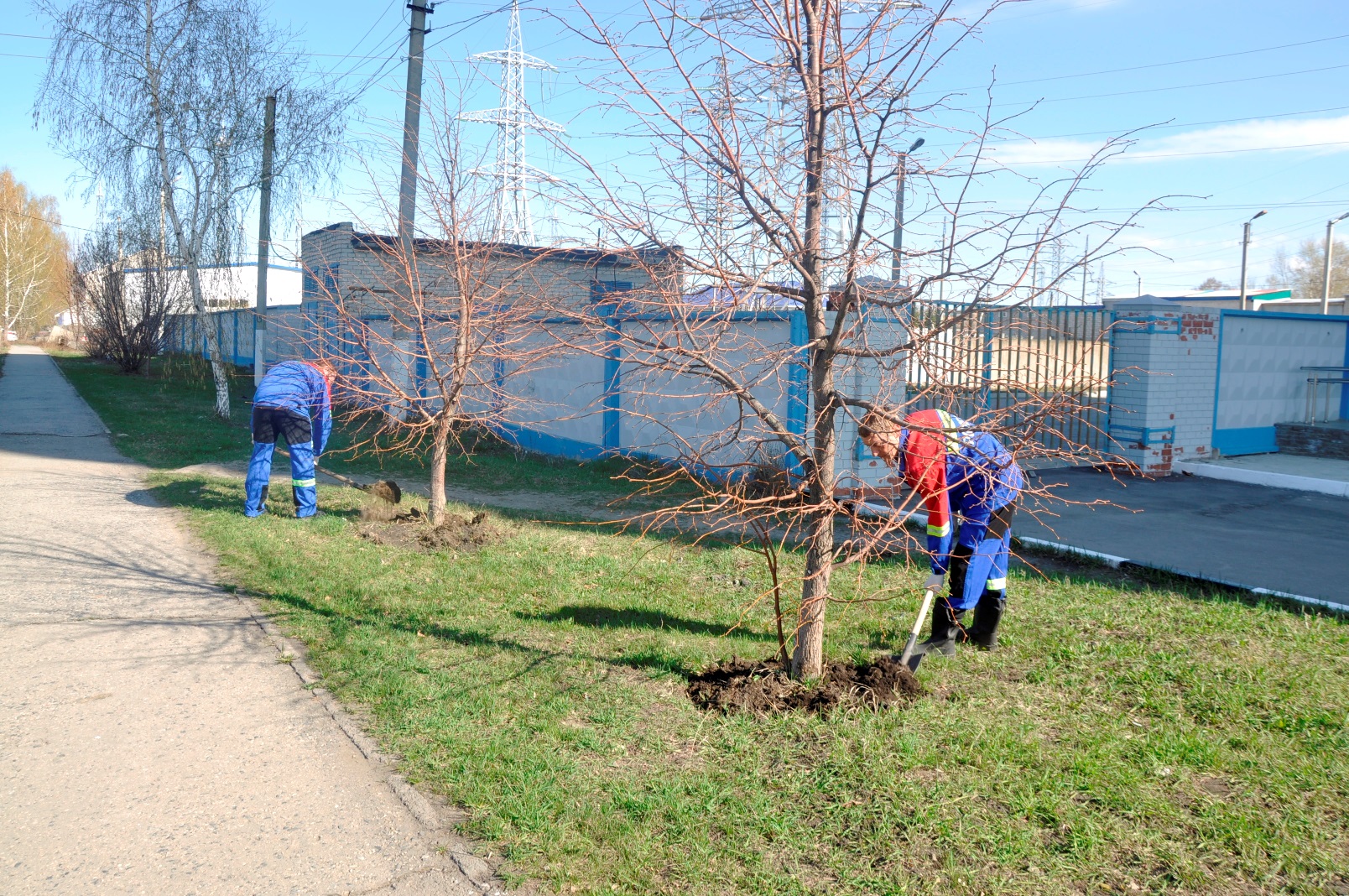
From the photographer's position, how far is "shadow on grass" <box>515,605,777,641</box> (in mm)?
5449

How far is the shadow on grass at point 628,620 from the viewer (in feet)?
17.9

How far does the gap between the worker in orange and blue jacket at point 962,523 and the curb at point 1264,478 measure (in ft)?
25.0

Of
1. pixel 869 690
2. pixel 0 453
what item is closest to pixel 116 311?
pixel 0 453

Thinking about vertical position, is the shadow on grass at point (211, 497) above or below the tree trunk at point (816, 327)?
below

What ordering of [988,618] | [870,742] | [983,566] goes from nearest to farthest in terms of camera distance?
[870,742], [983,566], [988,618]

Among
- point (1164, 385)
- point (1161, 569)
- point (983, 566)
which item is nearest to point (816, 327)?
point (983, 566)

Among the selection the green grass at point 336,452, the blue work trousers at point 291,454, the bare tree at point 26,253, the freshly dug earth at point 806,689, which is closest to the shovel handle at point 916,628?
the freshly dug earth at point 806,689

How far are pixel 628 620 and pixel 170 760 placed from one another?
253 centimetres

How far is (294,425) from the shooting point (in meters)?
8.62

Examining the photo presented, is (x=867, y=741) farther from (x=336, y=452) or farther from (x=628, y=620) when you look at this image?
(x=336, y=452)

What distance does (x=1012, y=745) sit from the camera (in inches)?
150

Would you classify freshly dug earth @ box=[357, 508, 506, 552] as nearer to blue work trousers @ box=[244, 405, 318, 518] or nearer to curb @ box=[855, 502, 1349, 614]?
blue work trousers @ box=[244, 405, 318, 518]

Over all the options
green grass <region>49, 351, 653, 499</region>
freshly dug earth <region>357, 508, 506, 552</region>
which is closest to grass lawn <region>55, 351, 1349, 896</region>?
freshly dug earth <region>357, 508, 506, 552</region>

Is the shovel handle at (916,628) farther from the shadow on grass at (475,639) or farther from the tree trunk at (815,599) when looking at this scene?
the shadow on grass at (475,639)
